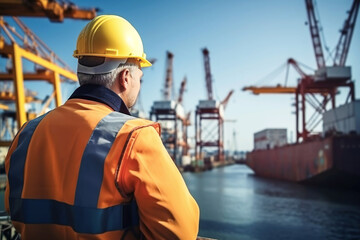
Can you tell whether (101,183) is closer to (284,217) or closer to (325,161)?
(284,217)

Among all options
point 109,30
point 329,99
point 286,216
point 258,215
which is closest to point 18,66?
point 258,215

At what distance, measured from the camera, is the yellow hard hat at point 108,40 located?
3.96 feet

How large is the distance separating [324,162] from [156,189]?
19976 mm

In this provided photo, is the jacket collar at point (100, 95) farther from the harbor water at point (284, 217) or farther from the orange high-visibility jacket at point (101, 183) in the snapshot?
the harbor water at point (284, 217)

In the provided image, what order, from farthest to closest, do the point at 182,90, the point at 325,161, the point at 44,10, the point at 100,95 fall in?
the point at 182,90
the point at 325,161
the point at 44,10
the point at 100,95

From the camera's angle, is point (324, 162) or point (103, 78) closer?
point (103, 78)

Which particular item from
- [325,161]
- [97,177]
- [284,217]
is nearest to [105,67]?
[97,177]

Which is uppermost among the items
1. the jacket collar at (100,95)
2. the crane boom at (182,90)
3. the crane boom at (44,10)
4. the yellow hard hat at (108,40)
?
the crane boom at (182,90)

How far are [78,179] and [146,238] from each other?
1.01 feet

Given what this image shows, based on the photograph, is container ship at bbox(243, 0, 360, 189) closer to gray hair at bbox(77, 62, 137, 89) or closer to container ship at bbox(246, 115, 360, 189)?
container ship at bbox(246, 115, 360, 189)

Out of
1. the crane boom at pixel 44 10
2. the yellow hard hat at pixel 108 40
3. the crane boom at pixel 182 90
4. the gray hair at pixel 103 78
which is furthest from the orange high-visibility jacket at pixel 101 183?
the crane boom at pixel 182 90

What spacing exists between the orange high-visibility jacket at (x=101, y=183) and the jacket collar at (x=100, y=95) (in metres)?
0.07

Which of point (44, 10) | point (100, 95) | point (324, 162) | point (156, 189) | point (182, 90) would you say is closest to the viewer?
point (156, 189)

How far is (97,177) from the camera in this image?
97cm
